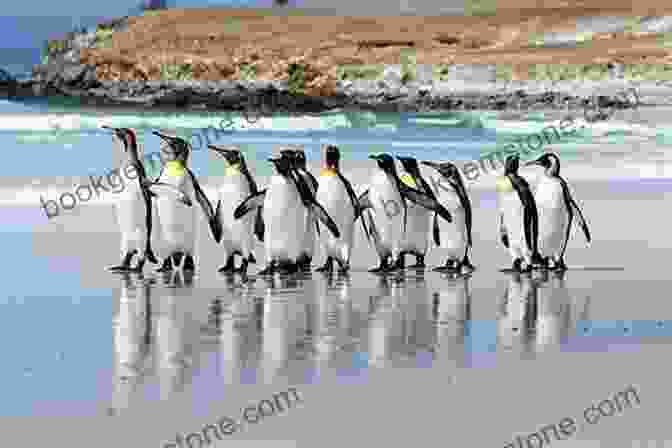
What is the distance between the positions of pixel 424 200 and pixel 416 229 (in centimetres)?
25

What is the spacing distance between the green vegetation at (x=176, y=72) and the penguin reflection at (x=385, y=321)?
160ft

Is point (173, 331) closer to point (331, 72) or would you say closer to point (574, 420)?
point (574, 420)

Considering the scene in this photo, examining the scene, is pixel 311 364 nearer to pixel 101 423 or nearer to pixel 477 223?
pixel 101 423

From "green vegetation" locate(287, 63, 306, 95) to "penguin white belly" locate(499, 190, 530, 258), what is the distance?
44.5 meters

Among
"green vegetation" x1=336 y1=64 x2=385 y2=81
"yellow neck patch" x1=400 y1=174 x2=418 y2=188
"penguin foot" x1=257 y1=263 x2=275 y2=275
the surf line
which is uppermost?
"green vegetation" x1=336 y1=64 x2=385 y2=81

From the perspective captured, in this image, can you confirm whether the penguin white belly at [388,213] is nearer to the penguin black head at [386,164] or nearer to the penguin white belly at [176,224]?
the penguin black head at [386,164]

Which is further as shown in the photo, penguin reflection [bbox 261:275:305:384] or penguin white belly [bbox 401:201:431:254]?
penguin white belly [bbox 401:201:431:254]

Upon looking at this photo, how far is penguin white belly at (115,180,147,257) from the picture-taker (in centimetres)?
892

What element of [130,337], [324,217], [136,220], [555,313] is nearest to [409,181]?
[324,217]

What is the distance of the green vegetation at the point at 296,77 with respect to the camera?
178 feet

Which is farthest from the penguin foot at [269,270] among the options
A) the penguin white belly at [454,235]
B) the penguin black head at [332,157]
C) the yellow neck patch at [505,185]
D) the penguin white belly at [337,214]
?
the yellow neck patch at [505,185]

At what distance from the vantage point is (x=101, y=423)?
16.1 ft

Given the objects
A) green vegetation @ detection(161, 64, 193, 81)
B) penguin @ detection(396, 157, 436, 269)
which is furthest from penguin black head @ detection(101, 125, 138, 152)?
green vegetation @ detection(161, 64, 193, 81)

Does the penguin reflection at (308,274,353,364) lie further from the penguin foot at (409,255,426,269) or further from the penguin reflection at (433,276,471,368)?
the penguin foot at (409,255,426,269)
